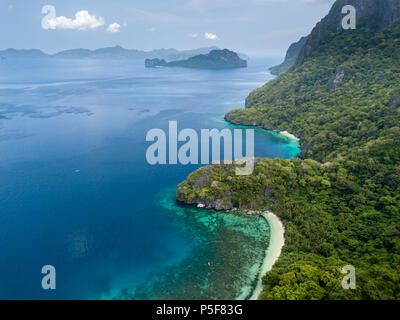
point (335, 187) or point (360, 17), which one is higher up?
point (360, 17)

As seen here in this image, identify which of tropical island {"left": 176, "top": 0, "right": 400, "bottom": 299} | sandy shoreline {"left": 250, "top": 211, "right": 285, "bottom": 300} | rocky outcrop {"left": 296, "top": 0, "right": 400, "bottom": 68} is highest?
rocky outcrop {"left": 296, "top": 0, "right": 400, "bottom": 68}

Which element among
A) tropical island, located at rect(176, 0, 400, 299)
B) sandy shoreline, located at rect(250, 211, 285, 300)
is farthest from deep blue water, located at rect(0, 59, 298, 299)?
tropical island, located at rect(176, 0, 400, 299)

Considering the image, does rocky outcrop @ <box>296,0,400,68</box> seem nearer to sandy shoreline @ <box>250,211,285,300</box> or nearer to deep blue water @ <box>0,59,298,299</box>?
deep blue water @ <box>0,59,298,299</box>

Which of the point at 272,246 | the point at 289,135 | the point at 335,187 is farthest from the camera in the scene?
the point at 289,135

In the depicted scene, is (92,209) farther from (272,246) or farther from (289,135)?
(289,135)

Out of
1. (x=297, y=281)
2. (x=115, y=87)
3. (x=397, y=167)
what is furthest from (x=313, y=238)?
(x=115, y=87)

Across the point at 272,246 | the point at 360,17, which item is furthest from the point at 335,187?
the point at 360,17

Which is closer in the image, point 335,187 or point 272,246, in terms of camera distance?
point 272,246

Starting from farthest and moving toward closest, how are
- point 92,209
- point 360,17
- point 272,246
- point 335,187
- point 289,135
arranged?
point 360,17 → point 289,135 → point 335,187 → point 92,209 → point 272,246
